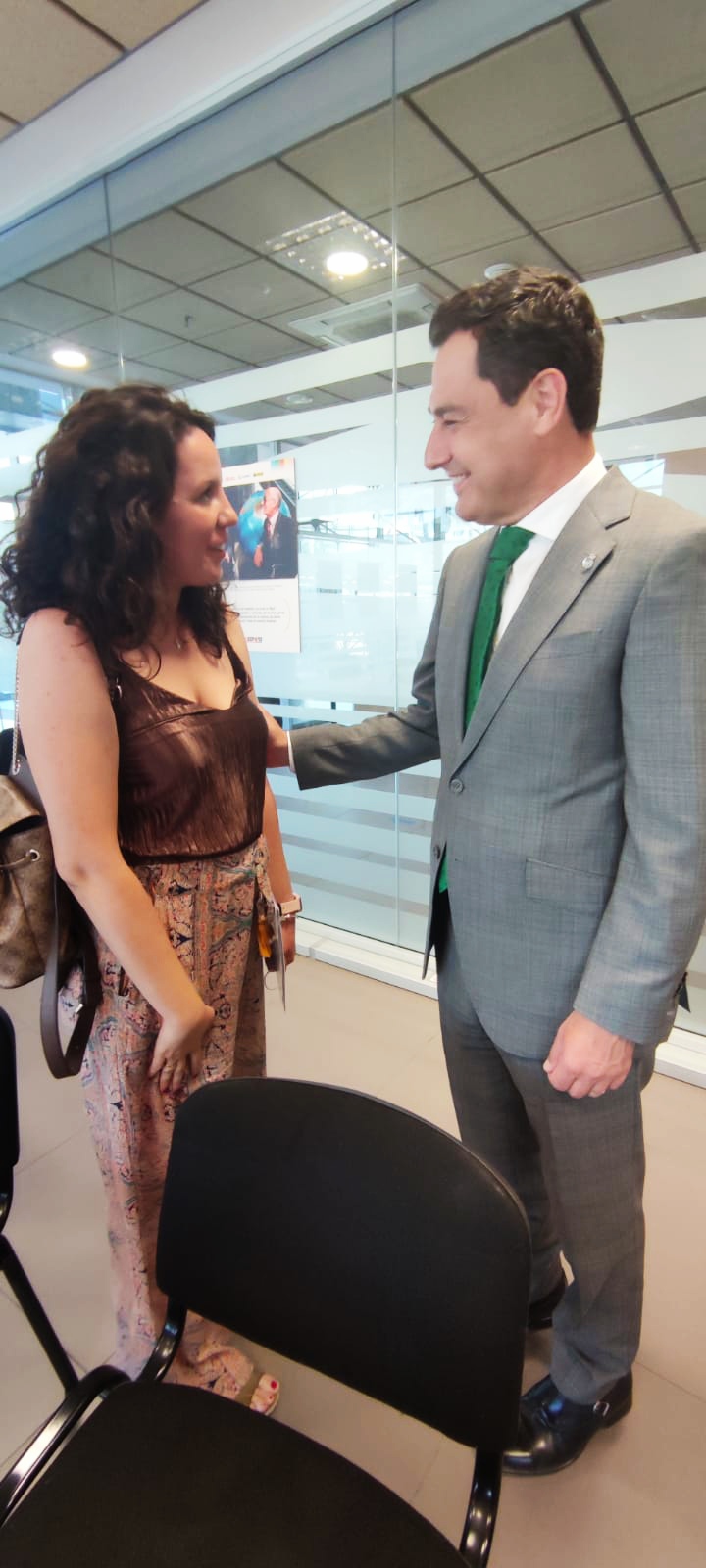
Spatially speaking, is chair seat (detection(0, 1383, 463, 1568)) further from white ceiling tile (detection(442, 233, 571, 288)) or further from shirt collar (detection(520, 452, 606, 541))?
white ceiling tile (detection(442, 233, 571, 288))

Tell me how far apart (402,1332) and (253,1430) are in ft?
0.82

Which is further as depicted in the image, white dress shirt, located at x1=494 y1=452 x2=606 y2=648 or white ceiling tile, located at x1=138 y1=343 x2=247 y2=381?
white ceiling tile, located at x1=138 y1=343 x2=247 y2=381

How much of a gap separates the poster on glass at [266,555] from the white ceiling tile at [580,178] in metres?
1.18

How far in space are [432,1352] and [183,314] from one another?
12.7ft

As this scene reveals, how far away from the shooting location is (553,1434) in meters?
1.17

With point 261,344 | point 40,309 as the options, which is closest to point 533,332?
point 261,344

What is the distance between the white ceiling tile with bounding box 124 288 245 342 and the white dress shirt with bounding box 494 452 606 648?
2771mm

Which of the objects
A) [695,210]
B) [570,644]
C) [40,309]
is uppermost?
[40,309]

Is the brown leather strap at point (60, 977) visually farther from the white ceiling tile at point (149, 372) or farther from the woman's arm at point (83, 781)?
the white ceiling tile at point (149, 372)

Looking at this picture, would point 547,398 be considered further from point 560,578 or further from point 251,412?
point 251,412

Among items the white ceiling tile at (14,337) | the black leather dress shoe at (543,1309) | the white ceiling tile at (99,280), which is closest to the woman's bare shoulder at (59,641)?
the black leather dress shoe at (543,1309)

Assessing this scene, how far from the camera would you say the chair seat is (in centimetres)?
72

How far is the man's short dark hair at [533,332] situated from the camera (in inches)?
35.5

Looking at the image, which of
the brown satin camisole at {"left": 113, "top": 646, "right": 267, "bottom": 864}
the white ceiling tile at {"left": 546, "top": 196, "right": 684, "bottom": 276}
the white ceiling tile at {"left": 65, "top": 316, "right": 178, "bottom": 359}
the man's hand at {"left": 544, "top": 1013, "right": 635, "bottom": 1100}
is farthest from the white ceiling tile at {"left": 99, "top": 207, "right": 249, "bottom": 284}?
the man's hand at {"left": 544, "top": 1013, "right": 635, "bottom": 1100}
